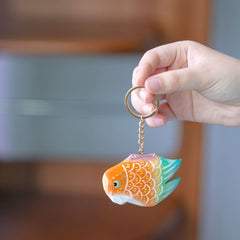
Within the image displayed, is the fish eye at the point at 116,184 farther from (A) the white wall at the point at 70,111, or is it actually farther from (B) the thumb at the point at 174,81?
(A) the white wall at the point at 70,111

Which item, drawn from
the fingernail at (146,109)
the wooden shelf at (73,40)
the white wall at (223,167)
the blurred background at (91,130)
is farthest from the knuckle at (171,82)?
the white wall at (223,167)

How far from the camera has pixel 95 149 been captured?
68.7 inches

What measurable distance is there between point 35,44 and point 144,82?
2.01ft

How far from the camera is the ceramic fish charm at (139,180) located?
758 mm

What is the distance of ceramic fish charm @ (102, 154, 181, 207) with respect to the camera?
76 centimetres

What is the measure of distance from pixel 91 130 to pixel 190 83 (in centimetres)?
104

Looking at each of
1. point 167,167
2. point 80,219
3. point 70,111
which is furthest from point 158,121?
point 70,111

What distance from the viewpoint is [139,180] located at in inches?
30.6

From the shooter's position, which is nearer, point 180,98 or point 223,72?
point 223,72

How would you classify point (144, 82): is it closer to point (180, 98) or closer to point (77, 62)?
point (180, 98)

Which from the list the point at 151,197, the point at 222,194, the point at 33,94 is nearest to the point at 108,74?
the point at 33,94

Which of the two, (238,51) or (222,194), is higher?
(238,51)

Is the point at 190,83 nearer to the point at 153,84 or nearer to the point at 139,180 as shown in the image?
the point at 153,84

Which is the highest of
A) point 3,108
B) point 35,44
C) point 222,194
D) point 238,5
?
Result: point 238,5
